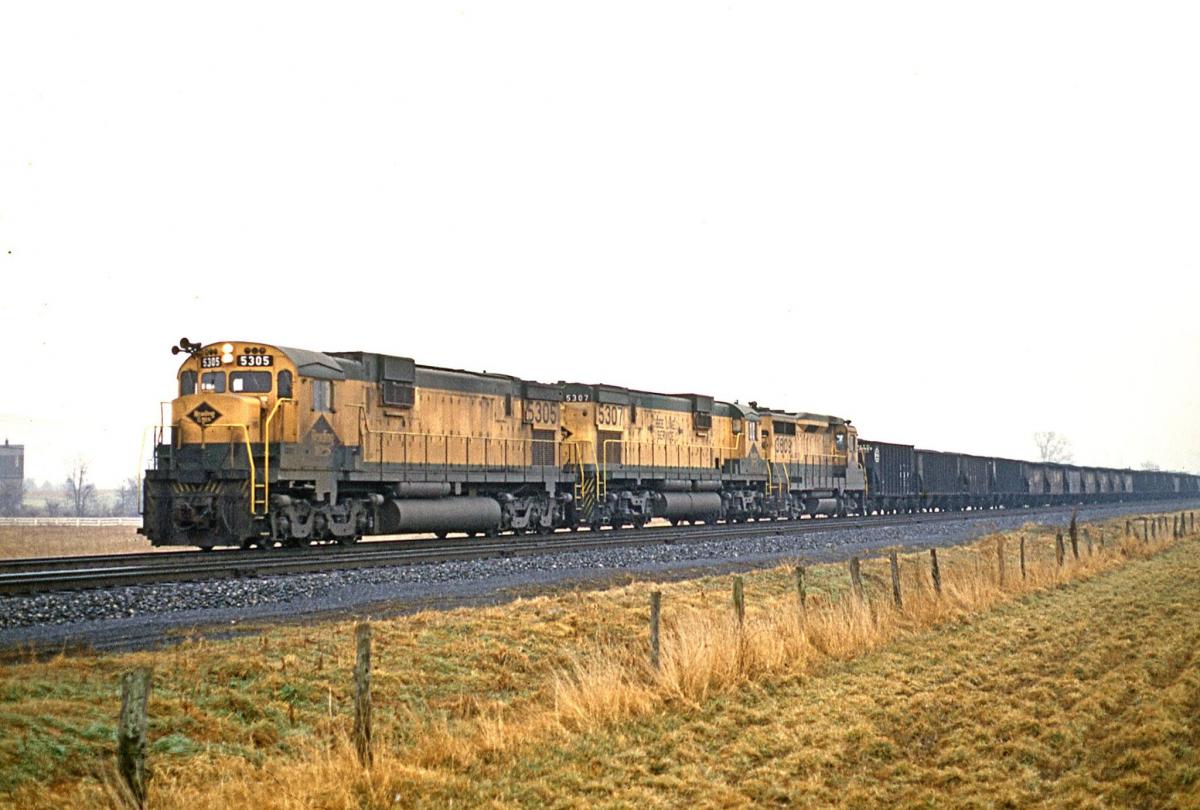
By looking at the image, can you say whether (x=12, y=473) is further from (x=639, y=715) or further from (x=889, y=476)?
(x=639, y=715)

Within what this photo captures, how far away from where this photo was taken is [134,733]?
6586 mm

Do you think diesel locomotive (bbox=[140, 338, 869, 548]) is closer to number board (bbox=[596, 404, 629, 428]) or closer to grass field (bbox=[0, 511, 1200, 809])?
number board (bbox=[596, 404, 629, 428])

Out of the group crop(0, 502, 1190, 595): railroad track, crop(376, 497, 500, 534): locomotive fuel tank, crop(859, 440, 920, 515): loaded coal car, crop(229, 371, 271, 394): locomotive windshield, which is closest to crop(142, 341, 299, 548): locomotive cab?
crop(229, 371, 271, 394): locomotive windshield

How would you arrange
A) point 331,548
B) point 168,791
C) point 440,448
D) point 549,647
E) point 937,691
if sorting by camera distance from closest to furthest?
1. point 168,791
2. point 937,691
3. point 549,647
4. point 331,548
5. point 440,448

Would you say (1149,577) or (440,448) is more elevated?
(440,448)

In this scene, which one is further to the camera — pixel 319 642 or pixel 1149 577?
pixel 1149 577

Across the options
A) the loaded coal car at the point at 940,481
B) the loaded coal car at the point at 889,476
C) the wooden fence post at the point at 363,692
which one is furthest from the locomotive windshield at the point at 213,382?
the loaded coal car at the point at 940,481

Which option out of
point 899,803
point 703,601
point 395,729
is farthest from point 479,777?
point 703,601

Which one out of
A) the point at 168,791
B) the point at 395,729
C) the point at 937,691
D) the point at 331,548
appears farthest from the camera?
the point at 331,548

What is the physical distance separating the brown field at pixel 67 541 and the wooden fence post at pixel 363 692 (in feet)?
78.2

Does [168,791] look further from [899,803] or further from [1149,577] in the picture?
[1149,577]

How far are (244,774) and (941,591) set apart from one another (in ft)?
40.0

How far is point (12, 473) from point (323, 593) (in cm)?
9510

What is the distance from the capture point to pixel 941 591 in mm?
16797
